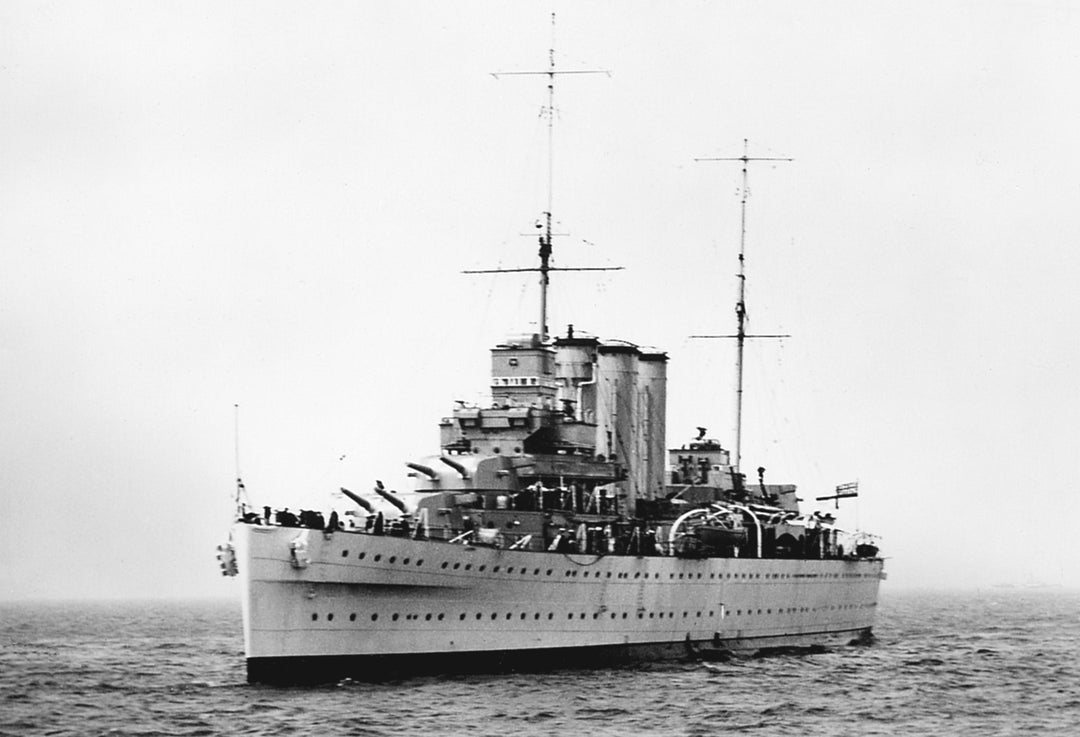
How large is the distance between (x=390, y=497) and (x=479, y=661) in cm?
518

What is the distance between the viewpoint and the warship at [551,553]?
37.8 metres

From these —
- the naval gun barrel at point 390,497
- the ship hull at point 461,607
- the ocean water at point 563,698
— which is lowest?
the ocean water at point 563,698

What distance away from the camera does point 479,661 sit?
41.6m

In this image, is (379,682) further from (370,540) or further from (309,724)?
(309,724)

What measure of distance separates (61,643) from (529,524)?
77.4 feet

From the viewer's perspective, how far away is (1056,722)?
3622cm

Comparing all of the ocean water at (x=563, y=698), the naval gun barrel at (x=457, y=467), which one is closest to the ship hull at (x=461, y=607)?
the ocean water at (x=563, y=698)

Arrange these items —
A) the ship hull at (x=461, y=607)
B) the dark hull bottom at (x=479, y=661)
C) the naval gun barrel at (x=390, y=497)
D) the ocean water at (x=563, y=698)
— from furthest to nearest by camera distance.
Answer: the naval gun barrel at (x=390, y=497)
the dark hull bottom at (x=479, y=661)
the ship hull at (x=461, y=607)
the ocean water at (x=563, y=698)

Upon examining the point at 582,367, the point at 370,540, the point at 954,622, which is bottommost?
the point at 954,622

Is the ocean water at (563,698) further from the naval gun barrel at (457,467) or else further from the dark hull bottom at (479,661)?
the naval gun barrel at (457,467)

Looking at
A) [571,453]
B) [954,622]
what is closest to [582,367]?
[571,453]

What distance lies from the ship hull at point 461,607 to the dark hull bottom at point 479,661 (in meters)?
0.04

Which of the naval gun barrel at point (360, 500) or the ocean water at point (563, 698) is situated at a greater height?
the naval gun barrel at point (360, 500)

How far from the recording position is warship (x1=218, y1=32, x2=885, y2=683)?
37.8 metres
